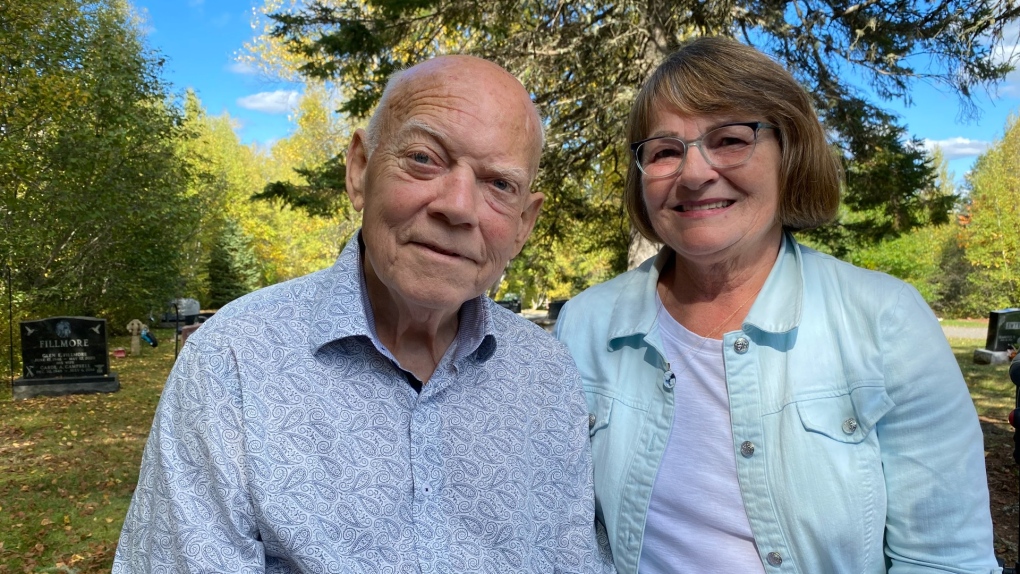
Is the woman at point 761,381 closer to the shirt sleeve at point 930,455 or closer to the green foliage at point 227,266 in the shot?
the shirt sleeve at point 930,455

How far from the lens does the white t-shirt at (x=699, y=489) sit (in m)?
1.74

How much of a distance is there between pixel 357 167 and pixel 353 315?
1.46 ft

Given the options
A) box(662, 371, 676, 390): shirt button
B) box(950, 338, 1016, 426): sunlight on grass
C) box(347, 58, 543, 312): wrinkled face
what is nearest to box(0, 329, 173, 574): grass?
box(347, 58, 543, 312): wrinkled face

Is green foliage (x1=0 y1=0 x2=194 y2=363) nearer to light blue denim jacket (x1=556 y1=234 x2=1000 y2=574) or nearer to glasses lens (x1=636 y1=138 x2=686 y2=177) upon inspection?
glasses lens (x1=636 y1=138 x2=686 y2=177)

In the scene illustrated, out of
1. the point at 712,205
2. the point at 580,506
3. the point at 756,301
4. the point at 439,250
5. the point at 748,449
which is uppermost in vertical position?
the point at 712,205

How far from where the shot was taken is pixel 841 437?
5.45 ft

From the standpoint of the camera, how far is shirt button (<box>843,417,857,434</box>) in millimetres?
1657

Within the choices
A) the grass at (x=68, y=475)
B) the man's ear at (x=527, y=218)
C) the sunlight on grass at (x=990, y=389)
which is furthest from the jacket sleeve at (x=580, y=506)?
the sunlight on grass at (x=990, y=389)

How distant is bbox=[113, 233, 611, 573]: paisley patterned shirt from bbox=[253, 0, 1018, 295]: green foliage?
6.43 metres

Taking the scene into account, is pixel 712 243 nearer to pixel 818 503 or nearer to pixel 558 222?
pixel 818 503

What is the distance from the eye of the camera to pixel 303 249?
41.0 metres

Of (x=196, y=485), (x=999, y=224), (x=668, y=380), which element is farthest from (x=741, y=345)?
(x=999, y=224)

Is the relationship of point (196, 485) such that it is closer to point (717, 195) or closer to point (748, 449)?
point (748, 449)

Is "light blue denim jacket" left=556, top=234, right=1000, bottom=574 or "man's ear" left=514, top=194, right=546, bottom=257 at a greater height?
"man's ear" left=514, top=194, right=546, bottom=257
